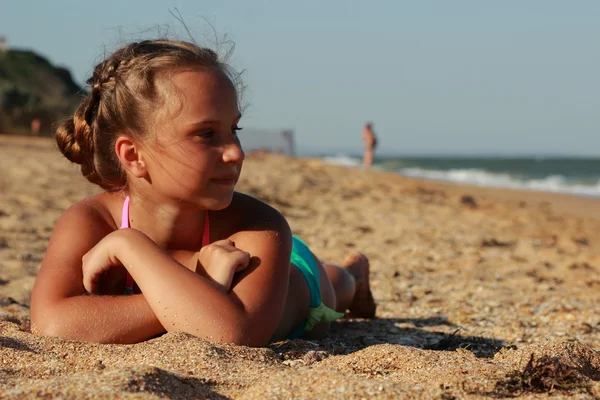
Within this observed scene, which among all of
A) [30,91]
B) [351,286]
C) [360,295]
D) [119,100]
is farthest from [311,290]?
[30,91]

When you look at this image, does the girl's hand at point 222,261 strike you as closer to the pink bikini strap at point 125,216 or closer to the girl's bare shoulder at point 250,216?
the girl's bare shoulder at point 250,216

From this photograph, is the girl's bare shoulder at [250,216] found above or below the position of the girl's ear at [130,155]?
below

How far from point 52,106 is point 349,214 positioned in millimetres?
23707

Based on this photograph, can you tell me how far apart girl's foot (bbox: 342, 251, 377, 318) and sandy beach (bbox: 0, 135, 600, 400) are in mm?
60

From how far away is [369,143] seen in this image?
716 inches

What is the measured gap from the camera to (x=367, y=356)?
7.95ft

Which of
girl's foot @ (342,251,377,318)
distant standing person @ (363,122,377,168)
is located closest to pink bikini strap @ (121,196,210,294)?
girl's foot @ (342,251,377,318)

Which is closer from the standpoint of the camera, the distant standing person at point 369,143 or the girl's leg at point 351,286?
the girl's leg at point 351,286

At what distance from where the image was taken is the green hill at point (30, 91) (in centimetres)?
2669

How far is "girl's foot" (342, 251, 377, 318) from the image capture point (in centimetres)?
374

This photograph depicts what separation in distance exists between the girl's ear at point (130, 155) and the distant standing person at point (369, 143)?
15385 mm

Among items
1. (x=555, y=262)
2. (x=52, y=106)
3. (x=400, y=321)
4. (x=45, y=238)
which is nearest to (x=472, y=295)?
(x=400, y=321)

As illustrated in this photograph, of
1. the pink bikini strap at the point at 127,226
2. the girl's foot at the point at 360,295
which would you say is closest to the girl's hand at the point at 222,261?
the pink bikini strap at the point at 127,226

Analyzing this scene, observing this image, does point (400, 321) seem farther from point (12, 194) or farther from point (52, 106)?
point (52, 106)
